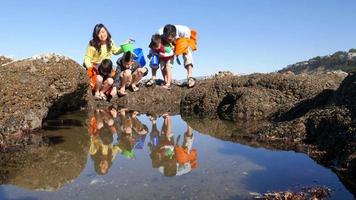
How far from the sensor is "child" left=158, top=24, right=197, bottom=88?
11.8 metres

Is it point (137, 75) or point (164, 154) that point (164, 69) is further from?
point (164, 154)

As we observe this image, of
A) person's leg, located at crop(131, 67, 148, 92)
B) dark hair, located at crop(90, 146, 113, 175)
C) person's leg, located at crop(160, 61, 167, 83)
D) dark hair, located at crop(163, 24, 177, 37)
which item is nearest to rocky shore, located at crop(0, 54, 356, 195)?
person's leg, located at crop(131, 67, 148, 92)

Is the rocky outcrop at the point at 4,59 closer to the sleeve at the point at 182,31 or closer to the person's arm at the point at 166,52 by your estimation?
the person's arm at the point at 166,52

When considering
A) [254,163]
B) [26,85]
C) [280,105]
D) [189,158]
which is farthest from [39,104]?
[280,105]

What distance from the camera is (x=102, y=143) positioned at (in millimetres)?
6543

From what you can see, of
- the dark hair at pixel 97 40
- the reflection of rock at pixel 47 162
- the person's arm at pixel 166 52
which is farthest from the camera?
the person's arm at pixel 166 52

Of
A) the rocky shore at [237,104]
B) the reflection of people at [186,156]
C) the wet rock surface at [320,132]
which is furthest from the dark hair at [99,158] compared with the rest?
the wet rock surface at [320,132]

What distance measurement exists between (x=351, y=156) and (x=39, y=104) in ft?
19.8

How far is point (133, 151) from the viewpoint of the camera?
6184 millimetres

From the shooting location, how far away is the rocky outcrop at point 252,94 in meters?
9.75

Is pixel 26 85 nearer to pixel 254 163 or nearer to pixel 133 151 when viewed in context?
pixel 133 151

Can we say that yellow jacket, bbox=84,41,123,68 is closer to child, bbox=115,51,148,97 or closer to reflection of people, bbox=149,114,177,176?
child, bbox=115,51,148,97

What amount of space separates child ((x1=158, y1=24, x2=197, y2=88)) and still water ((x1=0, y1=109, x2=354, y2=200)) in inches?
189

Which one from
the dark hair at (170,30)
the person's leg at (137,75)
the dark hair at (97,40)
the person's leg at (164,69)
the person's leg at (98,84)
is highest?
the dark hair at (170,30)
